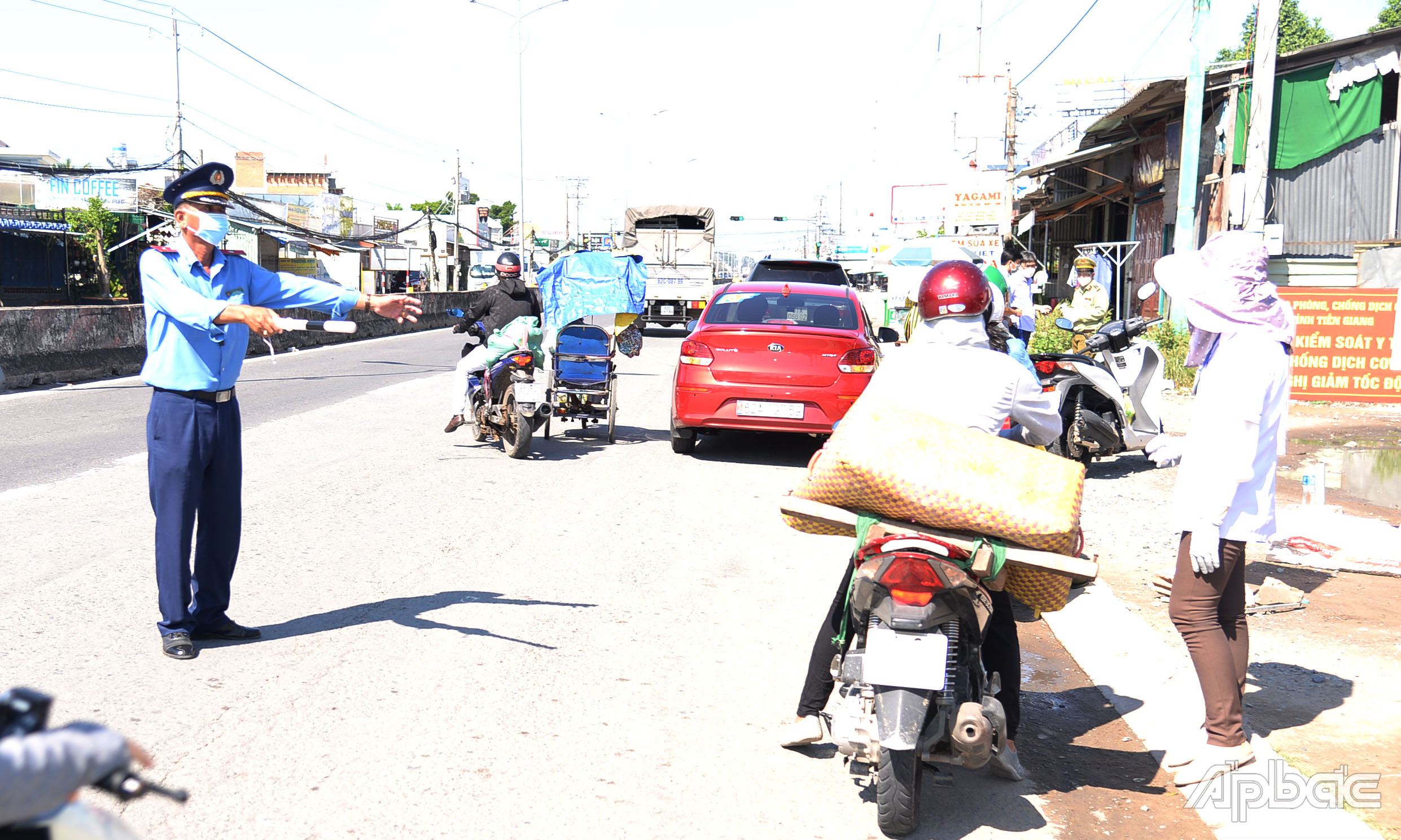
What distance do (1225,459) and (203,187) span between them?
4120 millimetres

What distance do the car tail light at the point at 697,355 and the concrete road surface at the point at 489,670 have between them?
61.4 inches

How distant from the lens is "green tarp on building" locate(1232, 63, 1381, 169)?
19.2m

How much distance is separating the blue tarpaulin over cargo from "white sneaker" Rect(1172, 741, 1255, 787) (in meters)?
8.57

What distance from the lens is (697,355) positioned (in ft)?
35.1

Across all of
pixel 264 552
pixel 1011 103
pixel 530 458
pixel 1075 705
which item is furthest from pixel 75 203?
pixel 1075 705

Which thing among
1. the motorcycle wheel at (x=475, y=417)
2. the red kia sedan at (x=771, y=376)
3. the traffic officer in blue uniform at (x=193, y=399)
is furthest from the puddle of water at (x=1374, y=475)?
the traffic officer in blue uniform at (x=193, y=399)

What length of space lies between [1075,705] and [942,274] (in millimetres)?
2005

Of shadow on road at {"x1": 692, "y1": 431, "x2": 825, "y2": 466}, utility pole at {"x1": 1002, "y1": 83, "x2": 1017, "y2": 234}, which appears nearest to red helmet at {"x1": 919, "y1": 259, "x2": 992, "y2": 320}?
shadow on road at {"x1": 692, "y1": 431, "x2": 825, "y2": 466}

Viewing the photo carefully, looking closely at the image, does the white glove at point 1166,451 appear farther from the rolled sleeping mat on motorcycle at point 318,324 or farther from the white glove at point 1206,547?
the rolled sleeping mat on motorcycle at point 318,324

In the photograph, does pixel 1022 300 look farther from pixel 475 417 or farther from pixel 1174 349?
pixel 1174 349

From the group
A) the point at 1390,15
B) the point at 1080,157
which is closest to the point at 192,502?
the point at 1080,157

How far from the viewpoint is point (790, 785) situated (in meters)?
3.89

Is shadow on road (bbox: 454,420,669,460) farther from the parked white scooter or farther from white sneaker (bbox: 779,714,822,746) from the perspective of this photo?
white sneaker (bbox: 779,714,822,746)

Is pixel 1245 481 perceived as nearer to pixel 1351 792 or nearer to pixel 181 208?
pixel 1351 792
